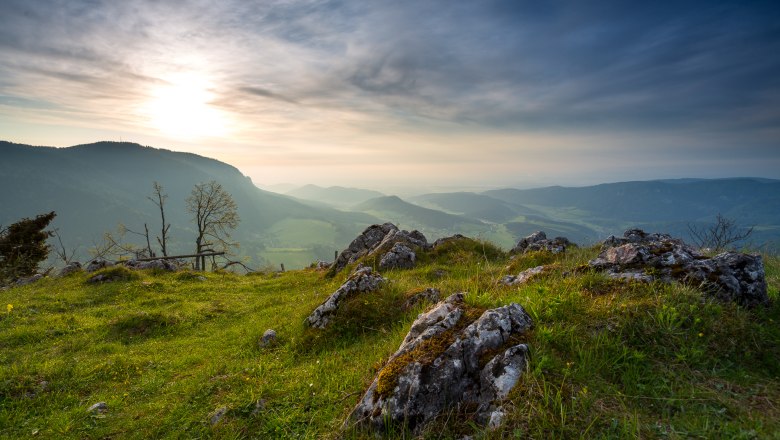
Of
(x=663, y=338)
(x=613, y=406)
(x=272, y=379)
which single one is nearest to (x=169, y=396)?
(x=272, y=379)

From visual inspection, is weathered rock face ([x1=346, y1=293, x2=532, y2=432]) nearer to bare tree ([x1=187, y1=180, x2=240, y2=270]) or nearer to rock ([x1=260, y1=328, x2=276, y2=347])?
rock ([x1=260, y1=328, x2=276, y2=347])

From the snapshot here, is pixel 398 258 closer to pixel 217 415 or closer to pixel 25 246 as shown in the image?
pixel 217 415

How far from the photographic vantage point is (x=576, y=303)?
665cm

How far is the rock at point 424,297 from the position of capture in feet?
32.7

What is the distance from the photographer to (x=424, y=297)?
33.4ft

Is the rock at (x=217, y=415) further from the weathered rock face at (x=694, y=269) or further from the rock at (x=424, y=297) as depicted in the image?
the weathered rock face at (x=694, y=269)

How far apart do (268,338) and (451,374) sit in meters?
7.67

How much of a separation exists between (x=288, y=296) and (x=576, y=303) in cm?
1645

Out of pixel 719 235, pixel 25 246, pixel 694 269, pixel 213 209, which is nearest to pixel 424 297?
pixel 694 269

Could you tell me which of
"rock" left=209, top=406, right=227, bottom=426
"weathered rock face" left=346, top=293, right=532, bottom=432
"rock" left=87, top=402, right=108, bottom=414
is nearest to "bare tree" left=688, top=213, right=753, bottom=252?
"weathered rock face" left=346, top=293, right=532, bottom=432

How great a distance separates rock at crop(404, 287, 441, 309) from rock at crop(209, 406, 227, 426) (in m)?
5.37

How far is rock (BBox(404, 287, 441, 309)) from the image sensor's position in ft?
32.7

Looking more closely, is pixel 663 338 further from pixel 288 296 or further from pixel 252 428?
pixel 288 296

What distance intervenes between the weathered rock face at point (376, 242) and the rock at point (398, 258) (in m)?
1.01
